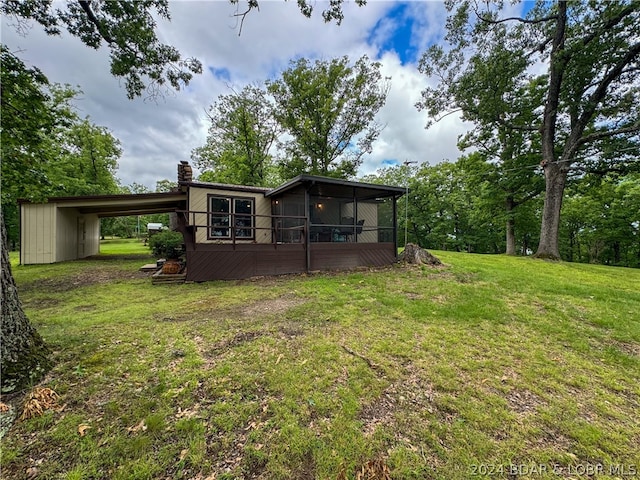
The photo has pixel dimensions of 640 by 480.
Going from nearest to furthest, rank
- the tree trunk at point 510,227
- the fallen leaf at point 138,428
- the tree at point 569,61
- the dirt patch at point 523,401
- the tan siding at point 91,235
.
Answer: the fallen leaf at point 138,428
the dirt patch at point 523,401
the tree at point 569,61
the tan siding at point 91,235
the tree trunk at point 510,227

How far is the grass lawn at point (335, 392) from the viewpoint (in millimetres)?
1674

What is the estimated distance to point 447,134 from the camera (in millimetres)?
23328

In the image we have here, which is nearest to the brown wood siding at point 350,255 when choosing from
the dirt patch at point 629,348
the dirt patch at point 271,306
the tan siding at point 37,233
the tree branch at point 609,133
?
the dirt patch at point 271,306

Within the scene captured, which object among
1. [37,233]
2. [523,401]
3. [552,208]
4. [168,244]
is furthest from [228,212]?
[552,208]

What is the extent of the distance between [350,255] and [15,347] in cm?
795

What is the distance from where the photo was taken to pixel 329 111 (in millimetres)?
18391

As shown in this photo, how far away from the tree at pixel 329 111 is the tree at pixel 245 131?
5.17 ft

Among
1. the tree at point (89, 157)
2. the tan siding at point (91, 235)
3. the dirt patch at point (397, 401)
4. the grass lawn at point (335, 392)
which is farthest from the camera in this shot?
the tree at point (89, 157)

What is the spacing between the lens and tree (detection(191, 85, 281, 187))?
20.4 meters

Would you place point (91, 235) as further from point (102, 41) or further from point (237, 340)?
point (237, 340)

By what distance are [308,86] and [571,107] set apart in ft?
48.6

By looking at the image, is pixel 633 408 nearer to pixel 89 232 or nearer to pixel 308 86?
pixel 89 232

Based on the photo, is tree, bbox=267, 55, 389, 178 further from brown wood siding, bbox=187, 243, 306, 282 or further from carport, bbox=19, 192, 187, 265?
brown wood siding, bbox=187, 243, 306, 282

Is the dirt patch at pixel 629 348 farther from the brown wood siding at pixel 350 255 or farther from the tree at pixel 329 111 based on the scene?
the tree at pixel 329 111
